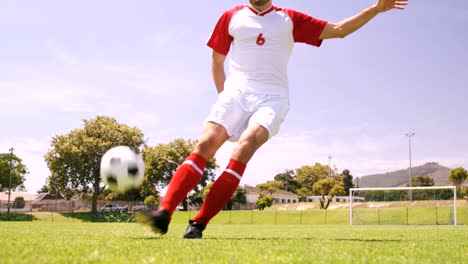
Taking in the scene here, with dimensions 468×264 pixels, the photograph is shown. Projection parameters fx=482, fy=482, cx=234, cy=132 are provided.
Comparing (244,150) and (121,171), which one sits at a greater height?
(244,150)

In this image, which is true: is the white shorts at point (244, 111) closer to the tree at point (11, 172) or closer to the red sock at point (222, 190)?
the red sock at point (222, 190)

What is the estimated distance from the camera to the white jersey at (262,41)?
5.42m

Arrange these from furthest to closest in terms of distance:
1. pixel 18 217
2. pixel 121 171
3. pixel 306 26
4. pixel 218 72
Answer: pixel 18 217 → pixel 218 72 → pixel 306 26 → pixel 121 171

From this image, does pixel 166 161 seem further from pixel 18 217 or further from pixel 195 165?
pixel 195 165

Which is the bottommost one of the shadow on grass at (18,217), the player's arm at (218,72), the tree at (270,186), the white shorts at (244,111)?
the shadow on grass at (18,217)

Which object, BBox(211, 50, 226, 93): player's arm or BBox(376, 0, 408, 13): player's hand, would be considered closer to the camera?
BBox(376, 0, 408, 13): player's hand

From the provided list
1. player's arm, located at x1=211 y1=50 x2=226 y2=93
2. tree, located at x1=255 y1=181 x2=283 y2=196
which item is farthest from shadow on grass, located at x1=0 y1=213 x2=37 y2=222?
player's arm, located at x1=211 y1=50 x2=226 y2=93

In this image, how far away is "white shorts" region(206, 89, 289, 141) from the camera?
5.12 metres

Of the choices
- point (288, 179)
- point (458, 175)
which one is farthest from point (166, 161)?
point (288, 179)

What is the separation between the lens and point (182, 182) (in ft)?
15.9

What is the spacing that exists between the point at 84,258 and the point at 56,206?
84.2 metres

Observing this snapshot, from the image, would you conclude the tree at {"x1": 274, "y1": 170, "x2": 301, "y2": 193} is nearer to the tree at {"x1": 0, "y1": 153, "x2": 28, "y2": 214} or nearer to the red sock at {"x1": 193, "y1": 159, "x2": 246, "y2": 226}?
the tree at {"x1": 0, "y1": 153, "x2": 28, "y2": 214}

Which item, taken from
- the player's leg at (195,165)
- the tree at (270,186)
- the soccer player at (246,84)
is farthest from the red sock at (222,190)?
the tree at (270,186)

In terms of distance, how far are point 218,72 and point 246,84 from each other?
781mm
